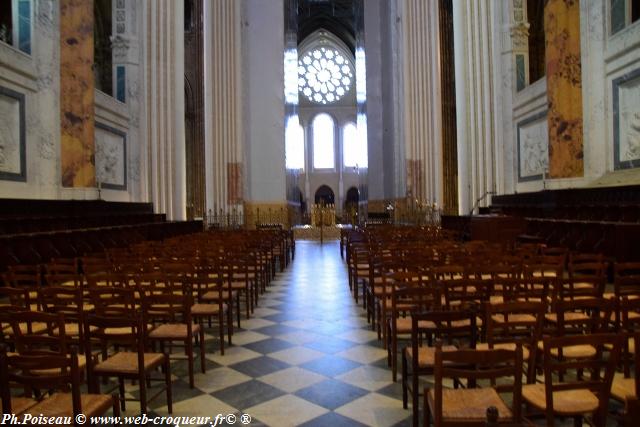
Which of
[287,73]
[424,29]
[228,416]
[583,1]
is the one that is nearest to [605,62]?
[583,1]

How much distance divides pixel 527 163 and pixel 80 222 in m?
12.9

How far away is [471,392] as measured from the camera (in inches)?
134

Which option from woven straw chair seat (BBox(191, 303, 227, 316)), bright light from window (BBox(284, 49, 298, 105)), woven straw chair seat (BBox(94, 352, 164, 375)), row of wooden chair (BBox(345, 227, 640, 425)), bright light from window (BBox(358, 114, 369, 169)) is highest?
bright light from window (BBox(284, 49, 298, 105))

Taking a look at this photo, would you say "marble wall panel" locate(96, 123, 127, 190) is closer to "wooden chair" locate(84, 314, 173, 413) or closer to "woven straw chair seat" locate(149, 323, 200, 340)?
"woven straw chair seat" locate(149, 323, 200, 340)

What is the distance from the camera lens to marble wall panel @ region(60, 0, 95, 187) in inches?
531

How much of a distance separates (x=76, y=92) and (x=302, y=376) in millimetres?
11371

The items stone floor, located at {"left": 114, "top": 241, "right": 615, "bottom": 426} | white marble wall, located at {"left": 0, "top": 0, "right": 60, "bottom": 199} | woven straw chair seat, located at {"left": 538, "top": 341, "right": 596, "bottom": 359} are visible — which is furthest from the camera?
white marble wall, located at {"left": 0, "top": 0, "right": 60, "bottom": 199}

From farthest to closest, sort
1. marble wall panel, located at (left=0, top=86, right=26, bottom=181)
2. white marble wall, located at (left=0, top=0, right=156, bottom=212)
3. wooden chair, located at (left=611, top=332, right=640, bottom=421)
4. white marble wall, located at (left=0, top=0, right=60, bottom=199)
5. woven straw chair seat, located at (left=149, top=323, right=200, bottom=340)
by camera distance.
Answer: white marble wall, located at (left=0, top=0, right=60, bottom=199) → white marble wall, located at (left=0, top=0, right=156, bottom=212) → marble wall panel, located at (left=0, top=86, right=26, bottom=181) → woven straw chair seat, located at (left=149, top=323, right=200, bottom=340) → wooden chair, located at (left=611, top=332, right=640, bottom=421)

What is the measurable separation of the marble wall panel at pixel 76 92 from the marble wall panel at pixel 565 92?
11849 millimetres

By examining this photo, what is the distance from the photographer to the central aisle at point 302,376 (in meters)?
4.34

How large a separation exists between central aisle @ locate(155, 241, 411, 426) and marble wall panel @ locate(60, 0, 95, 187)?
7.54 metres

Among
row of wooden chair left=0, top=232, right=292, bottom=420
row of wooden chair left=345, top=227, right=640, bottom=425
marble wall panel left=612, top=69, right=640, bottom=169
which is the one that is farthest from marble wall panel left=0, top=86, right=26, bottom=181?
marble wall panel left=612, top=69, right=640, bottom=169

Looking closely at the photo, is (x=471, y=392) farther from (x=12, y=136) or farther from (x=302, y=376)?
(x=12, y=136)

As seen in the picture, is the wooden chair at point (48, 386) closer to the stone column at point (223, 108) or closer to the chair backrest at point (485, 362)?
the chair backrest at point (485, 362)
